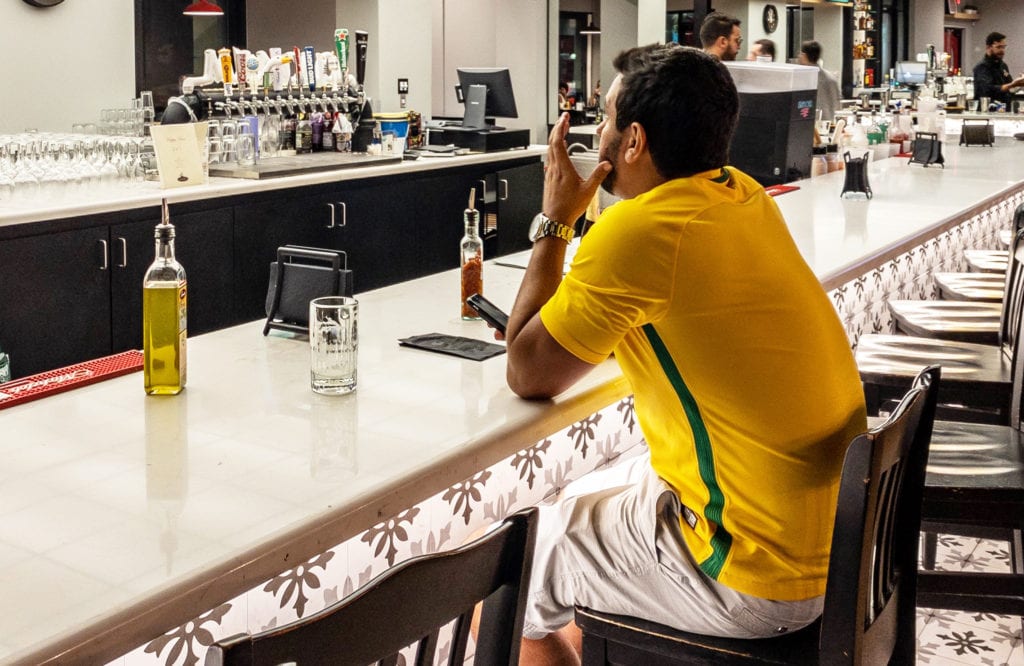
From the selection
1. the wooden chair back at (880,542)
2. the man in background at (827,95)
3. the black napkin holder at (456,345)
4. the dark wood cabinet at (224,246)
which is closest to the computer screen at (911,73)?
the man in background at (827,95)

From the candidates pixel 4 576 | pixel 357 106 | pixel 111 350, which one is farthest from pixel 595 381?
pixel 357 106

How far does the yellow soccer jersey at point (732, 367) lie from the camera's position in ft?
5.20

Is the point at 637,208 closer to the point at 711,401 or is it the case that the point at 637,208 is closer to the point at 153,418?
the point at 711,401

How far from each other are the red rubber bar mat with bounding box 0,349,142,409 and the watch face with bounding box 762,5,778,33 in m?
11.4

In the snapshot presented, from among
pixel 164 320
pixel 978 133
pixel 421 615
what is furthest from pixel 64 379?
pixel 978 133

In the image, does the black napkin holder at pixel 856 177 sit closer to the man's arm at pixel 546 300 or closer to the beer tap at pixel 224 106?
the man's arm at pixel 546 300

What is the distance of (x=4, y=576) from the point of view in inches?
45.6

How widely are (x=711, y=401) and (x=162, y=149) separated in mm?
3586

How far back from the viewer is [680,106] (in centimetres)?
171

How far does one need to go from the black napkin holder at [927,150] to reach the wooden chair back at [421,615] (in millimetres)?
5367

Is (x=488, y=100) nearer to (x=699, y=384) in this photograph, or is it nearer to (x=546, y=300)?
(x=546, y=300)

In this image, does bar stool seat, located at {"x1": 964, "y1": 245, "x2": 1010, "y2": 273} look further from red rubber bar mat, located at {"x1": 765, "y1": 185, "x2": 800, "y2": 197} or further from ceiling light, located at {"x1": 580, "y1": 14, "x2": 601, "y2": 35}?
ceiling light, located at {"x1": 580, "y1": 14, "x2": 601, "y2": 35}

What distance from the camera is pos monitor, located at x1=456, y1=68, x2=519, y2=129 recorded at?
700 cm

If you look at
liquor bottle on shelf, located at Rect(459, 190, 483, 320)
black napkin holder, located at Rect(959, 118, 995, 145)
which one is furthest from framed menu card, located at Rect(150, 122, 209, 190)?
black napkin holder, located at Rect(959, 118, 995, 145)
